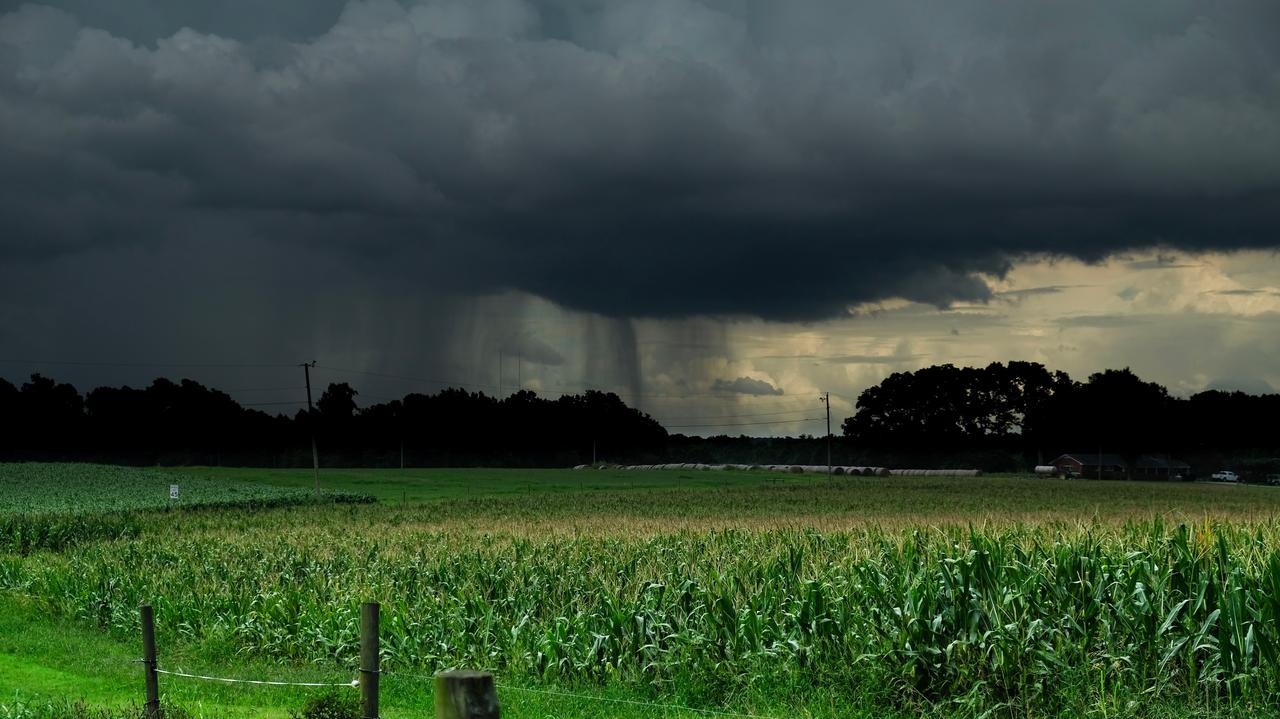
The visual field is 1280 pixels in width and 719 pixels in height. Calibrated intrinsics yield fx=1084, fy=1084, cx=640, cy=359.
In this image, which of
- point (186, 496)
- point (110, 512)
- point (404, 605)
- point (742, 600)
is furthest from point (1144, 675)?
point (186, 496)

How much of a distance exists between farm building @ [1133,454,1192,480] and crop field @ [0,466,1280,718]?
125 meters

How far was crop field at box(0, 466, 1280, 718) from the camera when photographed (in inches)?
514

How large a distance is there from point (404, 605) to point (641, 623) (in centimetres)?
486

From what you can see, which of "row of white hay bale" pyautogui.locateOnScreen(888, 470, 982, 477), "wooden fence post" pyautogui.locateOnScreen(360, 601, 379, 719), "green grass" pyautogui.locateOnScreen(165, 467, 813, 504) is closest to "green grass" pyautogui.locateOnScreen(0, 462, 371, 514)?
"green grass" pyautogui.locateOnScreen(165, 467, 813, 504)

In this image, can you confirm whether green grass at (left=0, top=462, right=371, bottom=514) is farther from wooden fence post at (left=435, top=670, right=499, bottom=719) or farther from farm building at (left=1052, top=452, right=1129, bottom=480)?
farm building at (left=1052, top=452, right=1129, bottom=480)

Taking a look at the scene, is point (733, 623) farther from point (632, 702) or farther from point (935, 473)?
point (935, 473)

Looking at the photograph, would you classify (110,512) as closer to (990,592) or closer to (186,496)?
(186,496)

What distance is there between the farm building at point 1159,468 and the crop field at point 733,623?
125m

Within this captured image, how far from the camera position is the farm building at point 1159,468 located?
133250mm

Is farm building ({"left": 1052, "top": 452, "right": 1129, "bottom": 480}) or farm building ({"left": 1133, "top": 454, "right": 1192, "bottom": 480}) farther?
farm building ({"left": 1133, "top": 454, "right": 1192, "bottom": 480})

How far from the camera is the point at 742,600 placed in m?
16.1

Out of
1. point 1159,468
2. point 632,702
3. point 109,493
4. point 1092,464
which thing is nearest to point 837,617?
point 632,702

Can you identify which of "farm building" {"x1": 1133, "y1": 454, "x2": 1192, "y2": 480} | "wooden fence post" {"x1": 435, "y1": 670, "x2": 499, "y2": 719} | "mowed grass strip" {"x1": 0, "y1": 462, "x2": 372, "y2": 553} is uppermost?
"wooden fence post" {"x1": 435, "y1": 670, "x2": 499, "y2": 719}

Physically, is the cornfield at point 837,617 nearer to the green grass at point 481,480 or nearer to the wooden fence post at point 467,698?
the wooden fence post at point 467,698
